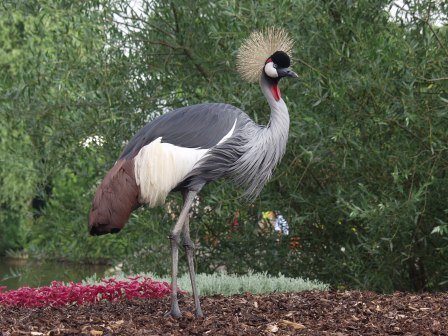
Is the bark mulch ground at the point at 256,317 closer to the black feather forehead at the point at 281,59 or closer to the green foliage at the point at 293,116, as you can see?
the green foliage at the point at 293,116

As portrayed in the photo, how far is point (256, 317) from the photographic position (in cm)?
663

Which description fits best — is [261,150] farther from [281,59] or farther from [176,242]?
[176,242]

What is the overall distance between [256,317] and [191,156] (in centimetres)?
128

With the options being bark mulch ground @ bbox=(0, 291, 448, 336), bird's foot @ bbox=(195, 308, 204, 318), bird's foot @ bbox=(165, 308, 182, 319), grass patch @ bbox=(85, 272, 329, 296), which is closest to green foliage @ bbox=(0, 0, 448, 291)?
grass patch @ bbox=(85, 272, 329, 296)

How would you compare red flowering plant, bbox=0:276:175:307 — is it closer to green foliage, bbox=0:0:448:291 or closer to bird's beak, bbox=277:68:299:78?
green foliage, bbox=0:0:448:291

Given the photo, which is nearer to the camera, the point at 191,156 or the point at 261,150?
the point at 191,156

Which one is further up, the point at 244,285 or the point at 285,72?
the point at 285,72

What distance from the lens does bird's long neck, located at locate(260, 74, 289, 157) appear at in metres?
6.88

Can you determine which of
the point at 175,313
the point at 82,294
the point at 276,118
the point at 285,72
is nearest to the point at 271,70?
the point at 285,72

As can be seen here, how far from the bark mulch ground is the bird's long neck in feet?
4.17

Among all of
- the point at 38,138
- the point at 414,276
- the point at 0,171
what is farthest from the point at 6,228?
the point at 414,276

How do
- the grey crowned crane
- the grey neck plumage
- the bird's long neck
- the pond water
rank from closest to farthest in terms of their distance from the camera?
1. the grey crowned crane
2. the grey neck plumage
3. the bird's long neck
4. the pond water

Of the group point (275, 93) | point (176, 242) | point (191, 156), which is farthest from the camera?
point (275, 93)

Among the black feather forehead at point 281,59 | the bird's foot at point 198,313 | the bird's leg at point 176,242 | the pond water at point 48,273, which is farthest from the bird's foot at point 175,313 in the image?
the pond water at point 48,273
